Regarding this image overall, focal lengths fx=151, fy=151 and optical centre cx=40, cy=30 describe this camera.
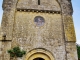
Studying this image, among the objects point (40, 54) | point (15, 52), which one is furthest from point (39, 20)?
point (15, 52)

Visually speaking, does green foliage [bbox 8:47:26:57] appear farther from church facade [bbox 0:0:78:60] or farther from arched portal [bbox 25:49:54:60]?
arched portal [bbox 25:49:54:60]

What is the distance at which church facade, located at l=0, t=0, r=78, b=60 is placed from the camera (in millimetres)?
13539

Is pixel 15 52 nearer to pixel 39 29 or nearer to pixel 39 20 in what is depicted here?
pixel 39 29

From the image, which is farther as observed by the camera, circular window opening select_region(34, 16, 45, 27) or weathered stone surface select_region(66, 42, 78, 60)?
circular window opening select_region(34, 16, 45, 27)

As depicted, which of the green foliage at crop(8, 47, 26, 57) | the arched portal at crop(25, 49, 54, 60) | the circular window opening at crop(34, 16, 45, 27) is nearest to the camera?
the green foliage at crop(8, 47, 26, 57)

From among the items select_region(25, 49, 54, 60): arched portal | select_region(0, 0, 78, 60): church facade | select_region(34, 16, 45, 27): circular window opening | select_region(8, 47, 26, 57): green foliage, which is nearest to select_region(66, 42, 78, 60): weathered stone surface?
select_region(0, 0, 78, 60): church facade

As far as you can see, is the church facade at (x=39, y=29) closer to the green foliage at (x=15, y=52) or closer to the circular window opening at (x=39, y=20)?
the circular window opening at (x=39, y=20)

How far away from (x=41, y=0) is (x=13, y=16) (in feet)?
11.7

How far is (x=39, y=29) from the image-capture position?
14469 mm

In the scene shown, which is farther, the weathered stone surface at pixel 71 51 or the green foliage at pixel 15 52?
the weathered stone surface at pixel 71 51

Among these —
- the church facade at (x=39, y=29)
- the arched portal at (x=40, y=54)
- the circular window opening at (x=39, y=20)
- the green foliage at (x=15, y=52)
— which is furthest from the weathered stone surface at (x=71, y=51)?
the green foliage at (x=15, y=52)

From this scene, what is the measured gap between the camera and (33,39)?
13992 millimetres

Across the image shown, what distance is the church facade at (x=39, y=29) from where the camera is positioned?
44.4ft

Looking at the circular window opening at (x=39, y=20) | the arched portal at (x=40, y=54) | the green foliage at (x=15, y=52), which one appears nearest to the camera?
the green foliage at (x=15, y=52)
